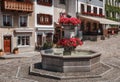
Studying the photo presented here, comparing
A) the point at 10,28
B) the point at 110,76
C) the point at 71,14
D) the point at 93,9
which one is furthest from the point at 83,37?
the point at 110,76

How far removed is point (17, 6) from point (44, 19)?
6214mm

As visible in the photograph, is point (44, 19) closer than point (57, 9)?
Yes

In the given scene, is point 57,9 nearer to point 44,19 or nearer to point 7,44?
point 44,19

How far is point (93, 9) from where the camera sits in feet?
175

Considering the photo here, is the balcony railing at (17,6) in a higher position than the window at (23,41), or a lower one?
higher

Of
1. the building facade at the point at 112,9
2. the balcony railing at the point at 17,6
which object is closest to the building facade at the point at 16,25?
the balcony railing at the point at 17,6

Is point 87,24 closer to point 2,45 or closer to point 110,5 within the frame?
point 110,5

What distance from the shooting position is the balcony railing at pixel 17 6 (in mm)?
31548

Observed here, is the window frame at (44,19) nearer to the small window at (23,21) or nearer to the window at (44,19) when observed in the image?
the window at (44,19)

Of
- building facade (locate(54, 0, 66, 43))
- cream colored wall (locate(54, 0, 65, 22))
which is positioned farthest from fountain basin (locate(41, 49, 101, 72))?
cream colored wall (locate(54, 0, 65, 22))

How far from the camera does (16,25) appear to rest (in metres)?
34.0

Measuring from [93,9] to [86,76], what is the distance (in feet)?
122

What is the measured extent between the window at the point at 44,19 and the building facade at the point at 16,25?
1298 millimetres

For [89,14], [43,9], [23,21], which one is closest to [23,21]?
[23,21]
